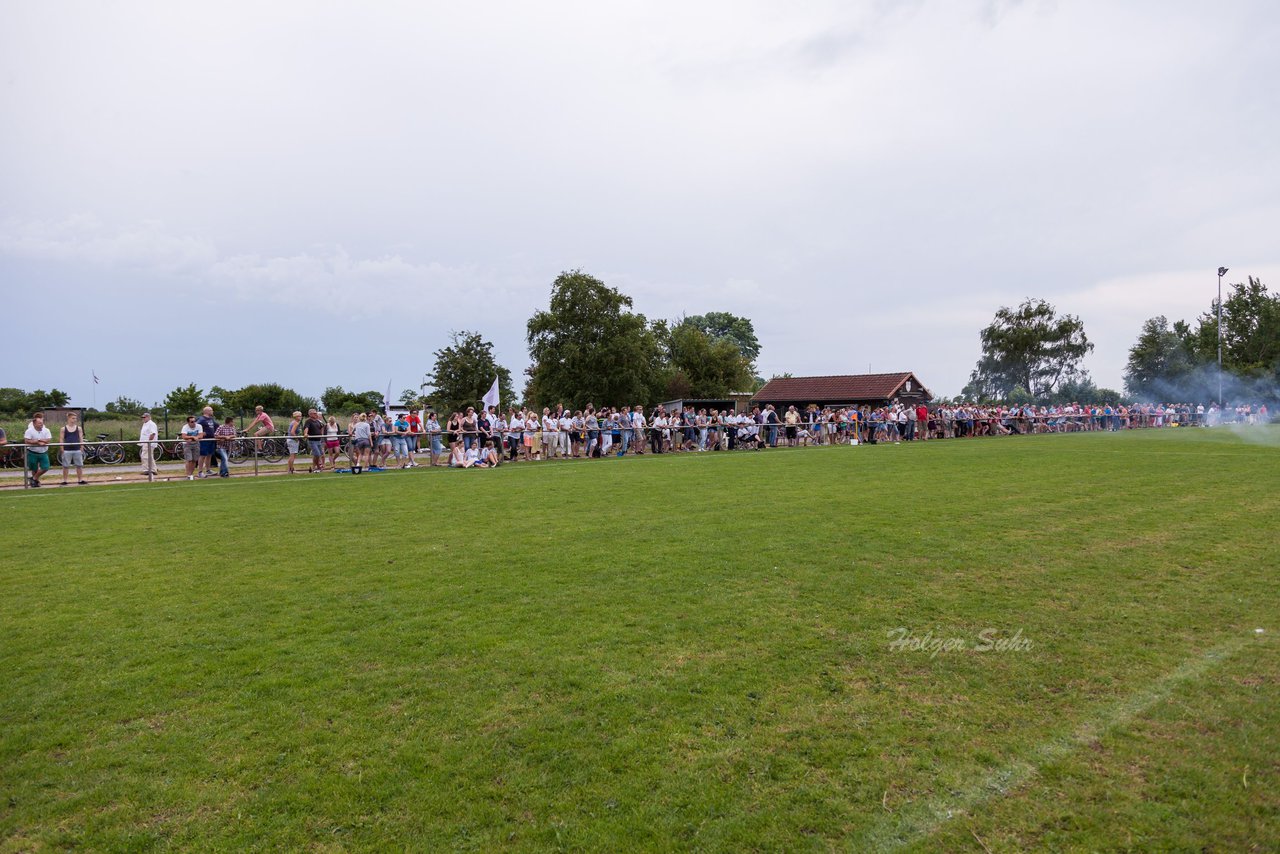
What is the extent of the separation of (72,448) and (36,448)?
1.14 m

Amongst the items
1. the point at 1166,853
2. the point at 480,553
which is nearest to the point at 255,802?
the point at 1166,853

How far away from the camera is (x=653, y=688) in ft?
14.7

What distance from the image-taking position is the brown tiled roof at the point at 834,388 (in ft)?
187

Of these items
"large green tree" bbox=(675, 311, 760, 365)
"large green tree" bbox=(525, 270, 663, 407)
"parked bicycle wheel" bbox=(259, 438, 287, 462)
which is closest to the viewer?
"parked bicycle wheel" bbox=(259, 438, 287, 462)

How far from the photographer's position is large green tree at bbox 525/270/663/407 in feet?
164

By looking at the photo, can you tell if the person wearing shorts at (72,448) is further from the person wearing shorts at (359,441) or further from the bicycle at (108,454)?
the bicycle at (108,454)

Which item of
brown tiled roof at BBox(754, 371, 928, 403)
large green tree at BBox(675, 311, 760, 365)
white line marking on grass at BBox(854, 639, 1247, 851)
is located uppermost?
large green tree at BBox(675, 311, 760, 365)

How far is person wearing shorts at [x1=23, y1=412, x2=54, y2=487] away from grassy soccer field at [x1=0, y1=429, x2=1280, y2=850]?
1087 centimetres

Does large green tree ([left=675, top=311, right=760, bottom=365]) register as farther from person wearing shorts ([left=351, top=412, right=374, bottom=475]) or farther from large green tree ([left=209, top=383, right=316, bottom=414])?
person wearing shorts ([left=351, top=412, right=374, bottom=475])

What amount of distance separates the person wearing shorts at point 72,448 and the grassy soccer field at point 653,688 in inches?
441

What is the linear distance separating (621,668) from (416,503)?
8.76 m

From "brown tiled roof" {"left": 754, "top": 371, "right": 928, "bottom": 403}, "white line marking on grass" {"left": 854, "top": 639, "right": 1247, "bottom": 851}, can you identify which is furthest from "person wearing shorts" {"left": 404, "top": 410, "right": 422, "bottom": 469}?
"brown tiled roof" {"left": 754, "top": 371, "right": 928, "bottom": 403}

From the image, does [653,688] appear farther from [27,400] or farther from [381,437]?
[27,400]

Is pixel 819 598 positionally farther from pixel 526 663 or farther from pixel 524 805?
pixel 524 805
